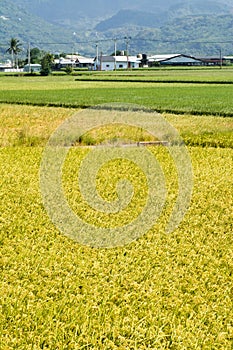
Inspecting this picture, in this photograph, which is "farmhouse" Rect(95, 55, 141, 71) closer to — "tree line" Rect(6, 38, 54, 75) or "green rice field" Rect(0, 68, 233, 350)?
"tree line" Rect(6, 38, 54, 75)

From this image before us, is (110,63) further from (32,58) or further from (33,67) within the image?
(32,58)

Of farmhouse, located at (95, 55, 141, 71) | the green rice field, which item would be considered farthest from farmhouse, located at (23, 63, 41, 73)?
the green rice field

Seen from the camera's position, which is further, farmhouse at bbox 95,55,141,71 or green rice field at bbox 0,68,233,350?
farmhouse at bbox 95,55,141,71

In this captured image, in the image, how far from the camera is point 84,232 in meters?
6.40

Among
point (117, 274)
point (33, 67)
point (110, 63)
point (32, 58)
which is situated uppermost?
point (32, 58)

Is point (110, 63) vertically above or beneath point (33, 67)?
above

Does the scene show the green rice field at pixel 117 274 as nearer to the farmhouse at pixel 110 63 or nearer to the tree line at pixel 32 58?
the tree line at pixel 32 58

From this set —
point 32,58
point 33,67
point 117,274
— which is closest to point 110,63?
point 33,67

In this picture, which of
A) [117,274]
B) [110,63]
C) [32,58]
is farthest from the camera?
[32,58]

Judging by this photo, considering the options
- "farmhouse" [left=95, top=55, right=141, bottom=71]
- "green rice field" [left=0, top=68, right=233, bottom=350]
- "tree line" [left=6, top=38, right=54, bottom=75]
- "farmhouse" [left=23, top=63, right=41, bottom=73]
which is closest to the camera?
"green rice field" [left=0, top=68, right=233, bottom=350]

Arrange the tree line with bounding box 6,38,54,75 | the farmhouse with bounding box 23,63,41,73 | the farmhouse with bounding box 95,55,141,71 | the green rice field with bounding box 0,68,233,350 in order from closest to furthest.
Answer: the green rice field with bounding box 0,68,233,350
the tree line with bounding box 6,38,54,75
the farmhouse with bounding box 23,63,41,73
the farmhouse with bounding box 95,55,141,71

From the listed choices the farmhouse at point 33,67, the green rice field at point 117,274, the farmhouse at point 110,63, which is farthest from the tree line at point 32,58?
the green rice field at point 117,274

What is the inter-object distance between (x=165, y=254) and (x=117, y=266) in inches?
26.5

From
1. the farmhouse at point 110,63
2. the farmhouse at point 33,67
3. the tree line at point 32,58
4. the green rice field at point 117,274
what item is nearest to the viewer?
the green rice field at point 117,274
